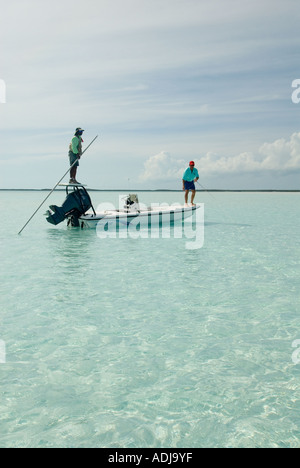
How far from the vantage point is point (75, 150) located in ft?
51.9

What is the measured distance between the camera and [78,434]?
327cm

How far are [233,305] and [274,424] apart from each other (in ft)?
11.2

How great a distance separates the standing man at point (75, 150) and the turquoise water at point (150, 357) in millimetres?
7207

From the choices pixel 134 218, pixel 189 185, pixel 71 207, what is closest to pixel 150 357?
pixel 71 207

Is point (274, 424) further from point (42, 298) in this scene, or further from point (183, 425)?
point (42, 298)

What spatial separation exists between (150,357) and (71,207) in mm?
12232

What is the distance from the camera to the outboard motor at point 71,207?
630 inches

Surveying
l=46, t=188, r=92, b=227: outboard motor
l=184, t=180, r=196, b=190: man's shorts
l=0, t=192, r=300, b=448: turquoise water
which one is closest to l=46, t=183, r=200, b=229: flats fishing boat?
l=46, t=188, r=92, b=227: outboard motor

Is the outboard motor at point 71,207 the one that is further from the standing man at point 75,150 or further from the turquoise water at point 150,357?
the turquoise water at point 150,357

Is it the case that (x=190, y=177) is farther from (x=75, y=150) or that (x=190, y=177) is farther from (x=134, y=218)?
(x=75, y=150)

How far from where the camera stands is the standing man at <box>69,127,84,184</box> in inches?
620

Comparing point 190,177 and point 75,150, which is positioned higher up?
point 75,150

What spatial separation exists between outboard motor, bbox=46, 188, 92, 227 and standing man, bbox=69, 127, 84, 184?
55cm
